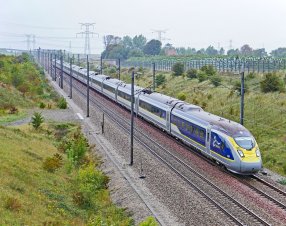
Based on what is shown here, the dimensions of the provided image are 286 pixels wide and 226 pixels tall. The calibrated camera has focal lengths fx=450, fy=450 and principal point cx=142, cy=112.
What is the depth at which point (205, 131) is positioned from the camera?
3133 cm

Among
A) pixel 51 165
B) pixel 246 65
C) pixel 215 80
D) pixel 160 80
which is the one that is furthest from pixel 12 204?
pixel 246 65

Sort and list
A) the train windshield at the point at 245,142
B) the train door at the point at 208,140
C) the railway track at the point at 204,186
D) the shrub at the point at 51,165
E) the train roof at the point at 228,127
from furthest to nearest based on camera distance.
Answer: the train door at the point at 208,140, the shrub at the point at 51,165, the train roof at the point at 228,127, the train windshield at the point at 245,142, the railway track at the point at 204,186

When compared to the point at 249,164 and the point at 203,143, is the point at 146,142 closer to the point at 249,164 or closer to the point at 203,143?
the point at 203,143

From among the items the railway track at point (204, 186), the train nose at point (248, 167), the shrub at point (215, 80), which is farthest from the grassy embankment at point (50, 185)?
the shrub at point (215, 80)

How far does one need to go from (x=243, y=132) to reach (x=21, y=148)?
624 inches

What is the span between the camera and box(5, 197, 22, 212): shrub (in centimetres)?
1912

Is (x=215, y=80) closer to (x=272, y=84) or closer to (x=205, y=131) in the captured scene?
(x=272, y=84)

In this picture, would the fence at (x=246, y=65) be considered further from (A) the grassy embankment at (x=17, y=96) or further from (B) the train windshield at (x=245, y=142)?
(B) the train windshield at (x=245, y=142)

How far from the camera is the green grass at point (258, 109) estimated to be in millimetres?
33791

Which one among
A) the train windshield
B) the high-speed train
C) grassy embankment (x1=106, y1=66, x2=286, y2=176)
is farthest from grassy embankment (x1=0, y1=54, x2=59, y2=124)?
the train windshield

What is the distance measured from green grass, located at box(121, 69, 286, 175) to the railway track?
21.2ft

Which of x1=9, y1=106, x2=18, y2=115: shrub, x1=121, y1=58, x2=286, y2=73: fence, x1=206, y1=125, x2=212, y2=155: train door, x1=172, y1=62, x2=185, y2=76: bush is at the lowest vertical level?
x1=9, y1=106, x2=18, y2=115: shrub

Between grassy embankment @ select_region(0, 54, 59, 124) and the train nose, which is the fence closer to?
grassy embankment @ select_region(0, 54, 59, 124)

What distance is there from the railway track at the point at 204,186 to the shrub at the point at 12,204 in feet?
32.4
